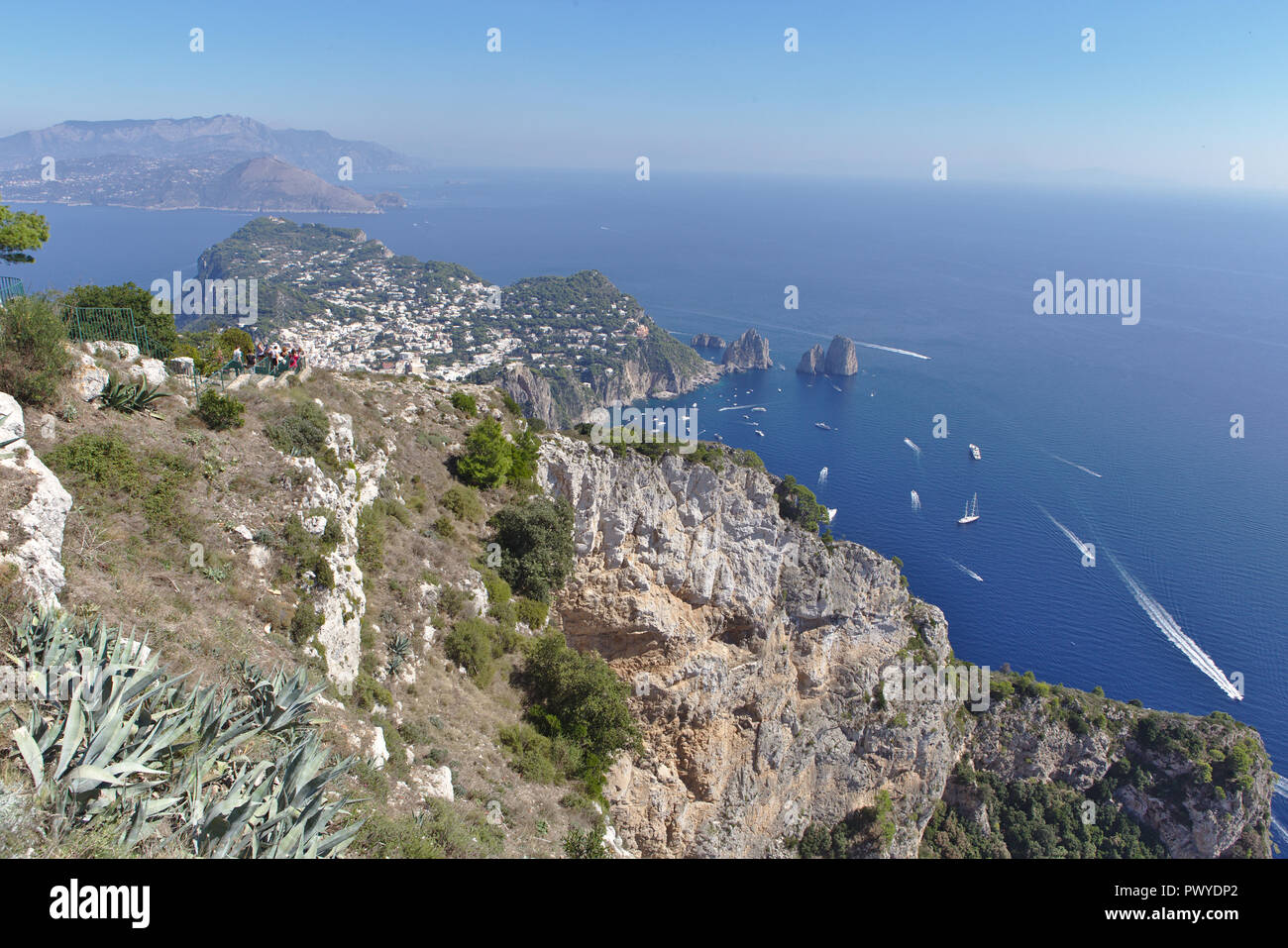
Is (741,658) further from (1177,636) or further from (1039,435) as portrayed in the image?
(1039,435)

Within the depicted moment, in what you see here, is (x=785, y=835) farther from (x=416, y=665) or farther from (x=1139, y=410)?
(x=1139, y=410)

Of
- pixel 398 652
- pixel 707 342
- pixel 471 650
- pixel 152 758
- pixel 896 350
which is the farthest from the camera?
pixel 707 342

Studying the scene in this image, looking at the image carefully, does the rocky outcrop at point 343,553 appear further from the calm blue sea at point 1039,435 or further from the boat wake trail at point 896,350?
the boat wake trail at point 896,350

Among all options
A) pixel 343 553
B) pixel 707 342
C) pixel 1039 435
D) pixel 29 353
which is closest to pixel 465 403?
pixel 343 553

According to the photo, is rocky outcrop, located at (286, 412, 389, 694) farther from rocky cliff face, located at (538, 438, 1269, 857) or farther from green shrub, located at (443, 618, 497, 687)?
rocky cliff face, located at (538, 438, 1269, 857)

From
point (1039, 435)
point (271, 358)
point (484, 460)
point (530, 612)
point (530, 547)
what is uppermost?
point (271, 358)

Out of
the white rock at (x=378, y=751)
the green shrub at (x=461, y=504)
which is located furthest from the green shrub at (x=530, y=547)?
the white rock at (x=378, y=751)
